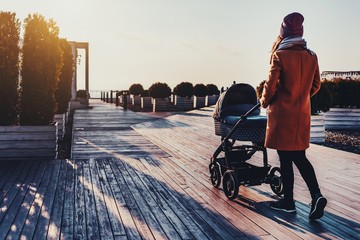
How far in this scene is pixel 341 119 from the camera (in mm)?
14492

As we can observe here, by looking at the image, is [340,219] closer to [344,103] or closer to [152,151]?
[152,151]

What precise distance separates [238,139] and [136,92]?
2744 centimetres

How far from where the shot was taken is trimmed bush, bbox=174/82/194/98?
2697 centimetres

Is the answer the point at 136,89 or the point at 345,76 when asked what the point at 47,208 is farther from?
the point at 136,89

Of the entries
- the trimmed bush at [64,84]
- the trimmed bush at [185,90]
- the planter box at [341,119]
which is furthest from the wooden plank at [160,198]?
the trimmed bush at [185,90]

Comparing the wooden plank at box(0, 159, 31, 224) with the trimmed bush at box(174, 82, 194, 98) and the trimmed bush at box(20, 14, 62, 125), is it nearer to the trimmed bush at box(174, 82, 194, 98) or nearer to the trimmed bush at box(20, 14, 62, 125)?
the trimmed bush at box(20, 14, 62, 125)

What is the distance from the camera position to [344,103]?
14789 mm

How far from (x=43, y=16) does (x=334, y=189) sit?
21.4 ft

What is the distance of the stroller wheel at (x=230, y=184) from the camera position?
14.4ft

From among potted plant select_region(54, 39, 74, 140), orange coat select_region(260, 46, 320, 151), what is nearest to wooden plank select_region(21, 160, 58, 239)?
orange coat select_region(260, 46, 320, 151)

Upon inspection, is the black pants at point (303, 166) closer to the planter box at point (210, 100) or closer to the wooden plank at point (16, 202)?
the wooden plank at point (16, 202)

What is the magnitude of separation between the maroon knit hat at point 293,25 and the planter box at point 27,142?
478 cm

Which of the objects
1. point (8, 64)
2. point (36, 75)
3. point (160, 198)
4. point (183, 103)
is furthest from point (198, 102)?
point (160, 198)

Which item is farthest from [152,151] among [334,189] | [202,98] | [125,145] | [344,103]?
[202,98]
